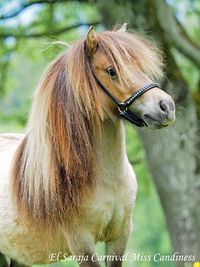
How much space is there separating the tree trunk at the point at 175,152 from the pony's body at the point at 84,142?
3.17m

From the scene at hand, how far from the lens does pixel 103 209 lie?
16.0 ft

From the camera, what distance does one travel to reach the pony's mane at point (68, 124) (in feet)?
15.6

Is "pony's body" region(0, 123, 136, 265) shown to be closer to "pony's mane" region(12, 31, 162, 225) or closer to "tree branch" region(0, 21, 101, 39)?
"pony's mane" region(12, 31, 162, 225)

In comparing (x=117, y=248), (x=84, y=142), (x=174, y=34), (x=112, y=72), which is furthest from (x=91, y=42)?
(x=174, y=34)

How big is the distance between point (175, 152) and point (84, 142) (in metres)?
3.55

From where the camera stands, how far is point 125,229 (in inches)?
205

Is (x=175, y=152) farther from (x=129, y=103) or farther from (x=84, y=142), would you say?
(x=129, y=103)

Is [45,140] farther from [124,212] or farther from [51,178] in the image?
[124,212]

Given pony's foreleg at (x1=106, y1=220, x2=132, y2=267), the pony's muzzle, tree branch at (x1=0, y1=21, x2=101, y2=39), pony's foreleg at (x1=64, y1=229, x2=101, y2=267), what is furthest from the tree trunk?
the pony's muzzle

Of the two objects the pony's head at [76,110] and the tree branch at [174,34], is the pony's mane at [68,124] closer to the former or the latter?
the pony's head at [76,110]

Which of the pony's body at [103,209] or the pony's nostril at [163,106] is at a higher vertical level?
the pony's nostril at [163,106]

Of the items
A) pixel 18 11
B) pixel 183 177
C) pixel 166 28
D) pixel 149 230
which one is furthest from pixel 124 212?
pixel 149 230

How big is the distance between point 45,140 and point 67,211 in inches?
19.5

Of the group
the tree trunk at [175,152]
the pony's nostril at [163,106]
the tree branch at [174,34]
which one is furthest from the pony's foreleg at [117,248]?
the tree branch at [174,34]
